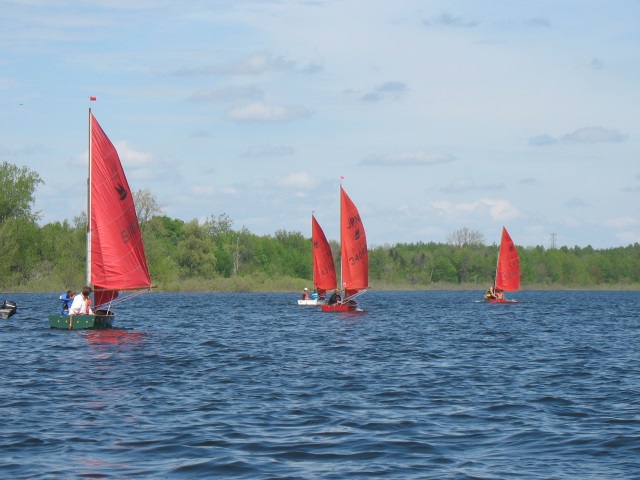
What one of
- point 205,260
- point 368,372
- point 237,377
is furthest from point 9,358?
point 205,260

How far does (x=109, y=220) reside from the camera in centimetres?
3953

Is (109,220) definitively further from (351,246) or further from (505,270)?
(505,270)

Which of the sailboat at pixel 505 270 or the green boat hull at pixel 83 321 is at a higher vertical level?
the sailboat at pixel 505 270

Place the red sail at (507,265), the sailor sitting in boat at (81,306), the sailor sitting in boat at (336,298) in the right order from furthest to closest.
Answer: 1. the red sail at (507,265)
2. the sailor sitting in boat at (336,298)
3. the sailor sitting in boat at (81,306)

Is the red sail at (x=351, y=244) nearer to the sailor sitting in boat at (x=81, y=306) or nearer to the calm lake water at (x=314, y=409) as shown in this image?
the calm lake water at (x=314, y=409)

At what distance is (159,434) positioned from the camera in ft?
59.8

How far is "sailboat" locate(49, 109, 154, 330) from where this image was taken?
39281 mm

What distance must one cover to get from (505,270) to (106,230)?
200 ft

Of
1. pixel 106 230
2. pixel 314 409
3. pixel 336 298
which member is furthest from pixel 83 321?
pixel 336 298

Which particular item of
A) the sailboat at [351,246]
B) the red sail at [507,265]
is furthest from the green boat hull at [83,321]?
the red sail at [507,265]

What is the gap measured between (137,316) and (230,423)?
140ft

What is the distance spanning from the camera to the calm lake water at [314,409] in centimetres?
1600

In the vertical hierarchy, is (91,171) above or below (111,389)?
above

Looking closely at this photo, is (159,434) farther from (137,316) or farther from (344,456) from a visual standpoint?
(137,316)
